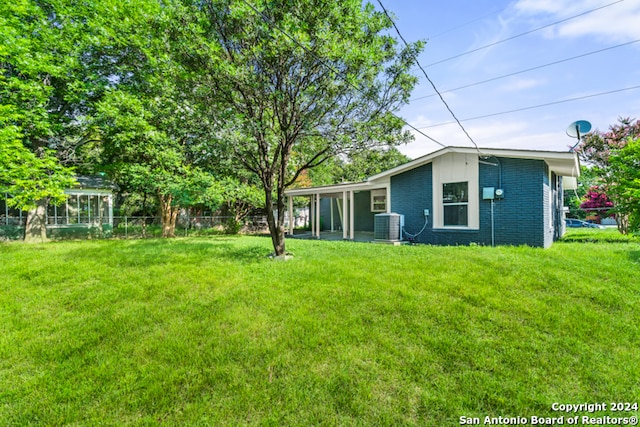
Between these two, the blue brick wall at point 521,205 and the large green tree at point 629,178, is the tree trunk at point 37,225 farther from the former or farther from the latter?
the large green tree at point 629,178

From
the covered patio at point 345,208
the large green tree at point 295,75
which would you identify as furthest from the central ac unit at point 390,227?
the large green tree at point 295,75

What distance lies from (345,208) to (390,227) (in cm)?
303

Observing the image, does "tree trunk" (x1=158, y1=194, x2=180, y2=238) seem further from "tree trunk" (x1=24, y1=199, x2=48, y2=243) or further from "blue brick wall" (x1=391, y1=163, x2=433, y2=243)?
"blue brick wall" (x1=391, y1=163, x2=433, y2=243)

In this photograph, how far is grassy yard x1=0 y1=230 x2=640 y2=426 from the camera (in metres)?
2.34

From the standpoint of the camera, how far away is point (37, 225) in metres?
11.3

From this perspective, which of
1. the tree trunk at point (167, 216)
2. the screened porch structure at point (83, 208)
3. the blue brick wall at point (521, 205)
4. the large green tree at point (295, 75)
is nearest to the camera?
the large green tree at point (295, 75)

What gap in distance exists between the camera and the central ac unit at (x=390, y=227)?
9.91 m

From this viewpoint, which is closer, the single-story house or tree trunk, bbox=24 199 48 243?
the single-story house

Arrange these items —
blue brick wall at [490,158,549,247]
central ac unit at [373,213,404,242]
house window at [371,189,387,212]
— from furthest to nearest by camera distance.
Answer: house window at [371,189,387,212]
central ac unit at [373,213,404,242]
blue brick wall at [490,158,549,247]

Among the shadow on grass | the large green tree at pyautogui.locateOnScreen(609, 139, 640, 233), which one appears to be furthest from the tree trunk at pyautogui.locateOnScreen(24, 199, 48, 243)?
the large green tree at pyautogui.locateOnScreen(609, 139, 640, 233)

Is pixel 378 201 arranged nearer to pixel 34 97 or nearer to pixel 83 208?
pixel 34 97

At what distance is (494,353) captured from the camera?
296 cm

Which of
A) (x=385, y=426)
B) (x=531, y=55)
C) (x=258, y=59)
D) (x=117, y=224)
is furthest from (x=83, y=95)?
(x=531, y=55)

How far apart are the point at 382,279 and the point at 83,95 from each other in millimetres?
13010
